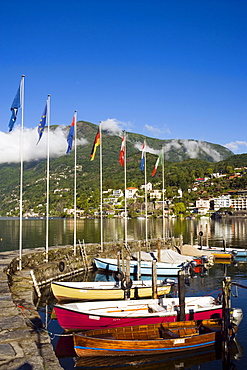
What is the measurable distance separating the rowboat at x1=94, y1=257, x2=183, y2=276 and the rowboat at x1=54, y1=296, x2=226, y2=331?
46.0ft

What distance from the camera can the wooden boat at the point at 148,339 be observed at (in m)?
13.5

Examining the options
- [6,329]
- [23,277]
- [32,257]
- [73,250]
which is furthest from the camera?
[73,250]

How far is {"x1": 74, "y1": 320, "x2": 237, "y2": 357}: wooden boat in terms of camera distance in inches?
531

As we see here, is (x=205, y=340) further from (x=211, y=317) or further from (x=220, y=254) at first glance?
(x=220, y=254)

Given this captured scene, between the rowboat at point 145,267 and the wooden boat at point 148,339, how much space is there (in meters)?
16.2

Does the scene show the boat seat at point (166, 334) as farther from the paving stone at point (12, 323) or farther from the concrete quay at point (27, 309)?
the paving stone at point (12, 323)

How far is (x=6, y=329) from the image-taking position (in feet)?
40.8

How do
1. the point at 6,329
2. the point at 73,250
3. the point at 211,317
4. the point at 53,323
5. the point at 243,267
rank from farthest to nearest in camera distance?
the point at 243,267
the point at 73,250
the point at 53,323
the point at 211,317
the point at 6,329

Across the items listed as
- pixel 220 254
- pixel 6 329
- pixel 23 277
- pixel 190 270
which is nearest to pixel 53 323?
pixel 23 277

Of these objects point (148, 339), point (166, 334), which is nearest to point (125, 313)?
point (148, 339)

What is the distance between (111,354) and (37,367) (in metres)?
4.93

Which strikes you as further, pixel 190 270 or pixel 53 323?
pixel 190 270

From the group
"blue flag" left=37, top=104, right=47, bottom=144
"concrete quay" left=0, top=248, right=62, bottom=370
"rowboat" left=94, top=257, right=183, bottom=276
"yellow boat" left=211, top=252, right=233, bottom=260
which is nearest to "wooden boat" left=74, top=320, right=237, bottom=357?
"concrete quay" left=0, top=248, right=62, bottom=370

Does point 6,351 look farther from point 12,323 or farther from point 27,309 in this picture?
point 27,309
